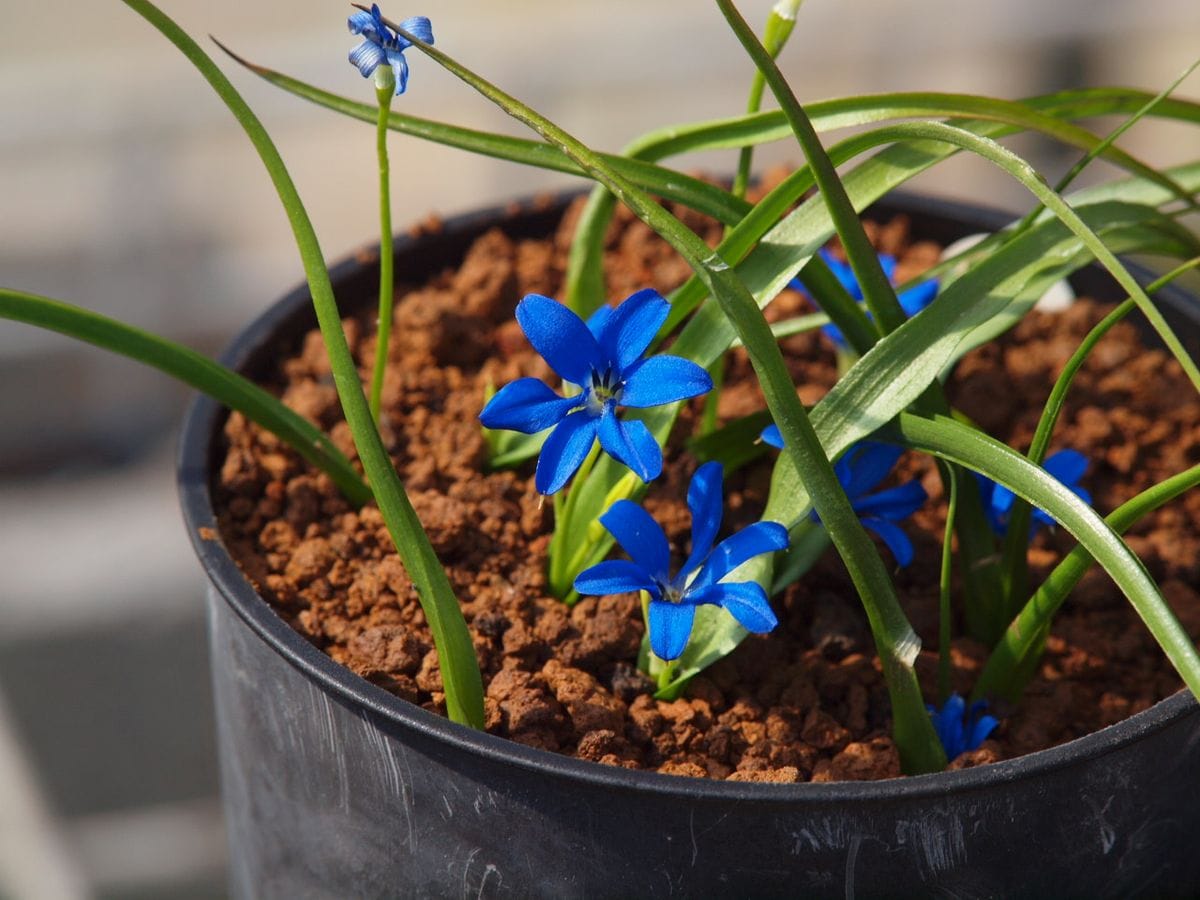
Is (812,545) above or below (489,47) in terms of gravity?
below

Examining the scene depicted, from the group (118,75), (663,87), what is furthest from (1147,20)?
(118,75)

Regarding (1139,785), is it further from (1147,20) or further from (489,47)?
(1147,20)

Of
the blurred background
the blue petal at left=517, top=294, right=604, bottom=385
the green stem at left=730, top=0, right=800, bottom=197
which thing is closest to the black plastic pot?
the blue petal at left=517, top=294, right=604, bottom=385

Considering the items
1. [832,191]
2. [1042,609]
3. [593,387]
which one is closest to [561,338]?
[593,387]

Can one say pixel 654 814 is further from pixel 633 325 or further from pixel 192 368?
pixel 192 368

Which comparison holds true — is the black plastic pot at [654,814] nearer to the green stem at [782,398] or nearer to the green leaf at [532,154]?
the green stem at [782,398]

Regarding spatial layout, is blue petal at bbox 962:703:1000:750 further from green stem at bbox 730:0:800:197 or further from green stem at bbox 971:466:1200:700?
green stem at bbox 730:0:800:197
